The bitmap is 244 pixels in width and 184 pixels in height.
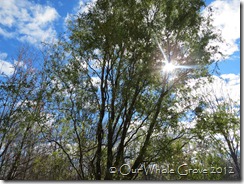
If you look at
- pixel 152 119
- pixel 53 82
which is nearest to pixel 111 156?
pixel 152 119

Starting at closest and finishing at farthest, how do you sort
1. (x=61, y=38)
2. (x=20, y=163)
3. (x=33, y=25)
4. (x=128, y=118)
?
(x=33, y=25) → (x=128, y=118) → (x=61, y=38) → (x=20, y=163)

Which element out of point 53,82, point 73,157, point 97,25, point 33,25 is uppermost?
point 97,25

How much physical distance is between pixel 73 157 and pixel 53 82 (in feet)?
4.51

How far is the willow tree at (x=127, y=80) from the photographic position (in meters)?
4.16

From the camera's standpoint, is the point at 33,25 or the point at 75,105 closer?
the point at 33,25

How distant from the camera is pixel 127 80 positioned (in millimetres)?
4176

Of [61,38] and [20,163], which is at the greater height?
[61,38]

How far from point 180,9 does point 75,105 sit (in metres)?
2.45

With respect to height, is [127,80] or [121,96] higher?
[127,80]

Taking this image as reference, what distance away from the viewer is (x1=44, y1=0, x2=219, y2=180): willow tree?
13.6ft

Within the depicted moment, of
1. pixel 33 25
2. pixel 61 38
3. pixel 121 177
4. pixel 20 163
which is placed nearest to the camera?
pixel 121 177

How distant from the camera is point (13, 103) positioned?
4.12 metres

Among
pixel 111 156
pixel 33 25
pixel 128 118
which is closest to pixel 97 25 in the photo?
pixel 33 25

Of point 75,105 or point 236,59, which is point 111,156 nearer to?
point 75,105
